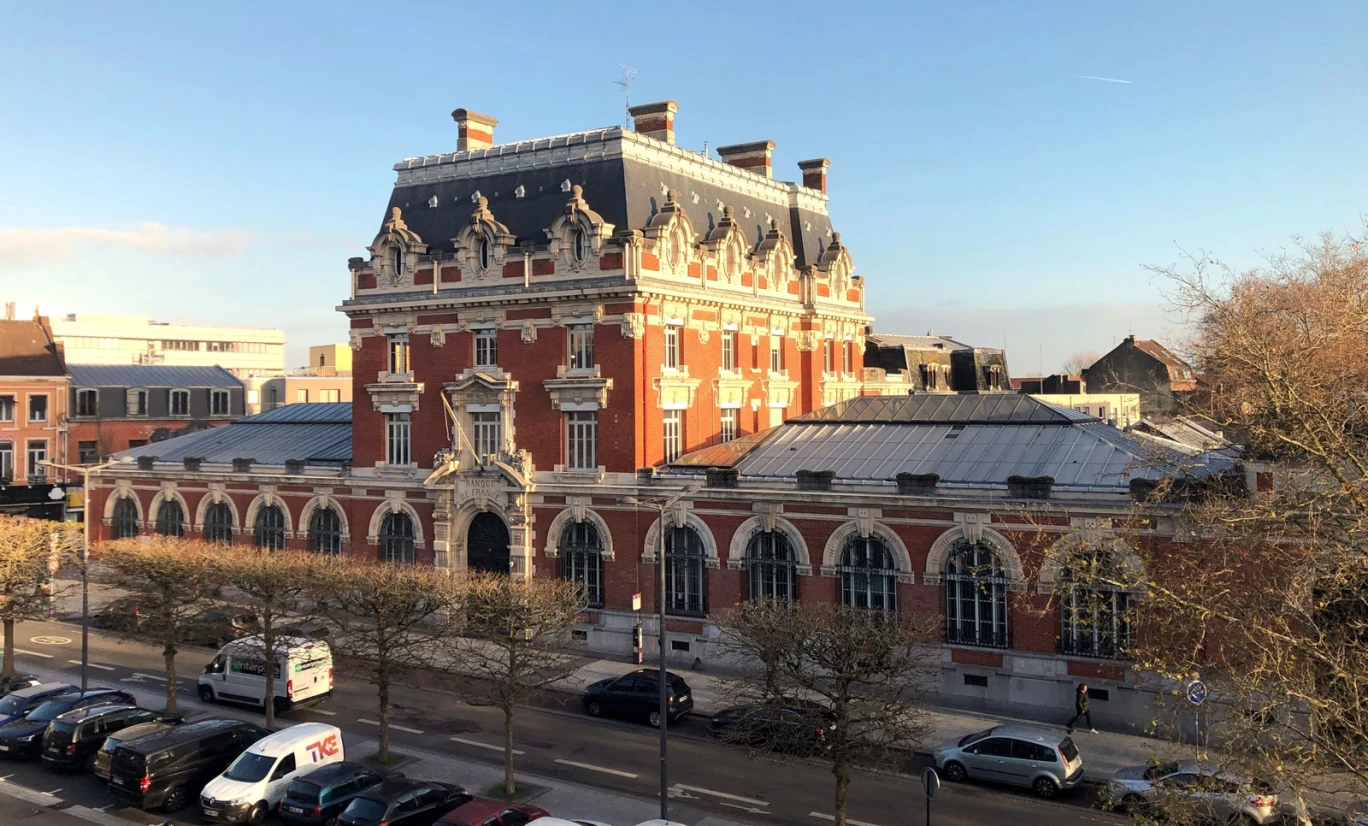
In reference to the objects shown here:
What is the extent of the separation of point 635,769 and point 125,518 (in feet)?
131

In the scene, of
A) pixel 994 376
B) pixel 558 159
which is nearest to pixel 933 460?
pixel 558 159

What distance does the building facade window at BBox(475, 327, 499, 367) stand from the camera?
44875mm

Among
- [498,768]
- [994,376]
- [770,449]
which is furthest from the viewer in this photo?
[994,376]

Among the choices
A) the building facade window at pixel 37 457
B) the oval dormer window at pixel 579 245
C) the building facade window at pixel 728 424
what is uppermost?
the oval dormer window at pixel 579 245

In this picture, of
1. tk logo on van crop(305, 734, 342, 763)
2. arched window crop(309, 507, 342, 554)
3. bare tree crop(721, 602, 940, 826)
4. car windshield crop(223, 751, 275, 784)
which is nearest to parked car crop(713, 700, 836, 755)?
bare tree crop(721, 602, 940, 826)

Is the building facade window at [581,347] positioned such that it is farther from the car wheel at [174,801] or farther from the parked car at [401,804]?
the car wheel at [174,801]

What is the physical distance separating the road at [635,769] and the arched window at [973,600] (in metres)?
7.48

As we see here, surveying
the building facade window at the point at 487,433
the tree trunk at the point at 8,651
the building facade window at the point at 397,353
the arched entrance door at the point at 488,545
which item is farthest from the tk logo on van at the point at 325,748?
the building facade window at the point at 397,353

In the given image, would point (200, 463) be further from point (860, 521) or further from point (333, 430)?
point (860, 521)

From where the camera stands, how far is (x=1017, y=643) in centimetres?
3425

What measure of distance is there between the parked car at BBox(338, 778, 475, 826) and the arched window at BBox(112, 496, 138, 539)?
3820 centimetres

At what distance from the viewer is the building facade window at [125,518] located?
56.8m

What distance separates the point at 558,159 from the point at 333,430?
69.0ft

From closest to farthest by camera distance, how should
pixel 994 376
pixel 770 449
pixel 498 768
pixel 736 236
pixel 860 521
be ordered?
pixel 498 768, pixel 860 521, pixel 770 449, pixel 736 236, pixel 994 376
